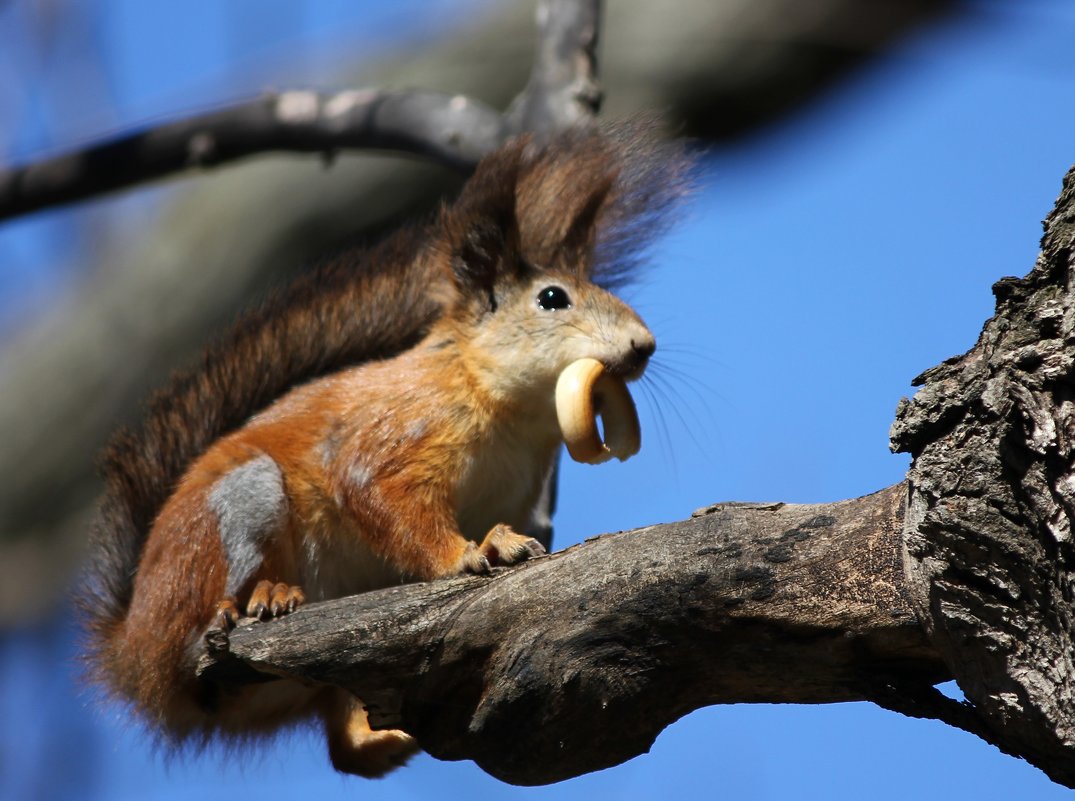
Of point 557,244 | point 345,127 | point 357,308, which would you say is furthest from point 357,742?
point 345,127

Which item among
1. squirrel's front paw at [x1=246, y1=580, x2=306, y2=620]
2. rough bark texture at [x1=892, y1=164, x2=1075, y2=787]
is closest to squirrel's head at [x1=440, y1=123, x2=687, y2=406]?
squirrel's front paw at [x1=246, y1=580, x2=306, y2=620]

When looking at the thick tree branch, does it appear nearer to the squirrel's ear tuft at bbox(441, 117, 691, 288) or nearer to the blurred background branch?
the squirrel's ear tuft at bbox(441, 117, 691, 288)

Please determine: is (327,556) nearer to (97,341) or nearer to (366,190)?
(366,190)

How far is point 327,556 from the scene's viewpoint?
10.3 ft

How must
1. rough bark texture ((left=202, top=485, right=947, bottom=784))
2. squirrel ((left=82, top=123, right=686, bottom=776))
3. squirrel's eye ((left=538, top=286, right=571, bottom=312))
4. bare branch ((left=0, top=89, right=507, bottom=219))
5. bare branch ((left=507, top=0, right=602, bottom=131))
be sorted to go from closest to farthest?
rough bark texture ((left=202, top=485, right=947, bottom=784)) → squirrel ((left=82, top=123, right=686, bottom=776)) → squirrel's eye ((left=538, top=286, right=571, bottom=312)) → bare branch ((left=507, top=0, right=602, bottom=131)) → bare branch ((left=0, top=89, right=507, bottom=219))

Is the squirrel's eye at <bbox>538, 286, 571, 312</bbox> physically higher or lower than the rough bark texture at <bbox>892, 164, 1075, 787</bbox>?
higher

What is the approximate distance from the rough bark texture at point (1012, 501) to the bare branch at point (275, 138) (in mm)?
2075

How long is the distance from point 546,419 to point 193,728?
1140mm

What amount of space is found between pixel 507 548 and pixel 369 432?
60 cm

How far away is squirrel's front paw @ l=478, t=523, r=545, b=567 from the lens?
2660 mm

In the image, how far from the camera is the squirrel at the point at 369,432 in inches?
118

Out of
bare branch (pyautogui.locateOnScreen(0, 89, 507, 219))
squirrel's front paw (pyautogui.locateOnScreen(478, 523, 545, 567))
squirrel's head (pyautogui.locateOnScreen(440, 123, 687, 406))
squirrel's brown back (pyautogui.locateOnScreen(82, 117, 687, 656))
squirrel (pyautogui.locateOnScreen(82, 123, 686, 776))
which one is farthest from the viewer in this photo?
bare branch (pyautogui.locateOnScreen(0, 89, 507, 219))

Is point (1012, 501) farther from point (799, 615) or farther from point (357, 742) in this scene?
point (357, 742)

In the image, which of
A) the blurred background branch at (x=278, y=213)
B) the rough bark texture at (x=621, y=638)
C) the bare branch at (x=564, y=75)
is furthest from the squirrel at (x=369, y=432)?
the blurred background branch at (x=278, y=213)
